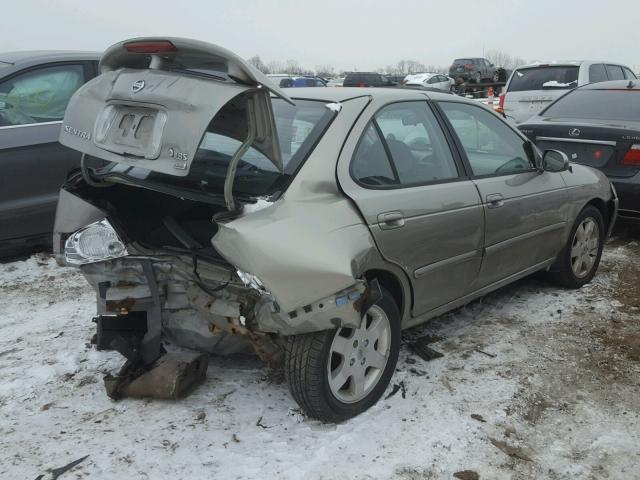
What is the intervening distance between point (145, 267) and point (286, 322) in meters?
0.82

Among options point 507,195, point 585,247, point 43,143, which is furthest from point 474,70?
point 507,195

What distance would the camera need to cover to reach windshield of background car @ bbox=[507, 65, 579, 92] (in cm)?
1071

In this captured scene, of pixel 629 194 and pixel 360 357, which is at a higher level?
pixel 629 194

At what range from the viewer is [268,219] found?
8.03 ft

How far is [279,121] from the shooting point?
120 inches

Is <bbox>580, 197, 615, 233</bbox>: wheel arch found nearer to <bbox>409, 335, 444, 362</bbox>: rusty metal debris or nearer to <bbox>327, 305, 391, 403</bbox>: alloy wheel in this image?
<bbox>409, 335, 444, 362</bbox>: rusty metal debris

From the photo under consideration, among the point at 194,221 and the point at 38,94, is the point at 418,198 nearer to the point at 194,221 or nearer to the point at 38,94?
the point at 194,221

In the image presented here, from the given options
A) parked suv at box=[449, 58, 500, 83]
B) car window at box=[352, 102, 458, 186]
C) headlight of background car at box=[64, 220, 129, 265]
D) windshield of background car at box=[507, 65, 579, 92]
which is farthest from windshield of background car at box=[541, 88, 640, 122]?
parked suv at box=[449, 58, 500, 83]

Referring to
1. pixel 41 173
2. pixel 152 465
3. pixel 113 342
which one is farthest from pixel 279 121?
pixel 41 173

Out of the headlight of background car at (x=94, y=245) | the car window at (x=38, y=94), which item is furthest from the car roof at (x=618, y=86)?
the headlight of background car at (x=94, y=245)

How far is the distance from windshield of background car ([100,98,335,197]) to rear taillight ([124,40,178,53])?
364 millimetres

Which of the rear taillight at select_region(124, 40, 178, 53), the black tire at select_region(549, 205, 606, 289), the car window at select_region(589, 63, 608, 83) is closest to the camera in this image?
the rear taillight at select_region(124, 40, 178, 53)

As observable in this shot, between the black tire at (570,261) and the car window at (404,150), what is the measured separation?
162 centimetres

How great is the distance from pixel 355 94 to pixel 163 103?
1.13 metres
